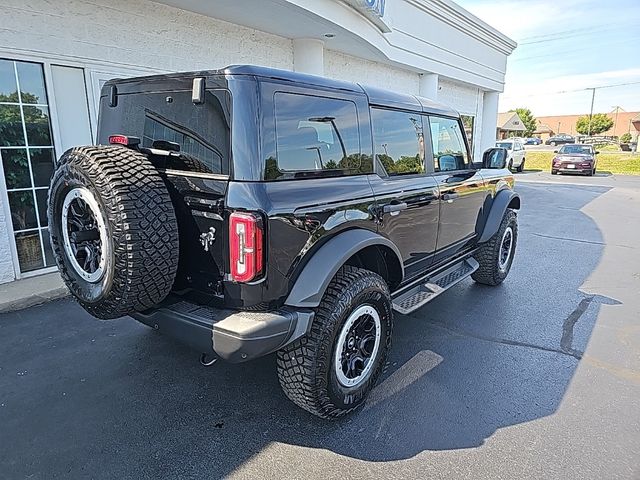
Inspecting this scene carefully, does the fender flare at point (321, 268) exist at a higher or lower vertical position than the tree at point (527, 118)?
lower

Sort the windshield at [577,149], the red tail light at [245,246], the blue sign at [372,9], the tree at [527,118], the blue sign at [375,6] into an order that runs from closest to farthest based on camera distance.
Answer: the red tail light at [245,246], the blue sign at [372,9], the blue sign at [375,6], the windshield at [577,149], the tree at [527,118]

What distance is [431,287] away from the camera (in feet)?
13.2

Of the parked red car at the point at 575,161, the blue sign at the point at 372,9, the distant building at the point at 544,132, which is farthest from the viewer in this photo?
the distant building at the point at 544,132

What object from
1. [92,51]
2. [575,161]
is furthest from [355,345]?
[575,161]

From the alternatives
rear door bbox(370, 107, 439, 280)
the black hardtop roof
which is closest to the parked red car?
the black hardtop roof

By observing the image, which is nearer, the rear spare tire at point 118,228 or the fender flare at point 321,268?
the rear spare tire at point 118,228

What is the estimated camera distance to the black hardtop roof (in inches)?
94.3

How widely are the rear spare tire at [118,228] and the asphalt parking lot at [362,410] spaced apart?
816 millimetres

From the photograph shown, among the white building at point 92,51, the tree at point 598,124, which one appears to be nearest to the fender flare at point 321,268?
the white building at point 92,51

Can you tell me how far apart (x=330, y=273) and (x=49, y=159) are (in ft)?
14.9

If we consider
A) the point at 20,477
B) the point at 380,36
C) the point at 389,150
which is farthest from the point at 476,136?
the point at 20,477

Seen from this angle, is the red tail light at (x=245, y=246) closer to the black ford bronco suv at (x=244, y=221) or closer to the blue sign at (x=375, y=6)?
the black ford bronco suv at (x=244, y=221)

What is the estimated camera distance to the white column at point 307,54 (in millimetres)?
8383

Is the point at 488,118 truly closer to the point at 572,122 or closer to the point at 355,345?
the point at 355,345
